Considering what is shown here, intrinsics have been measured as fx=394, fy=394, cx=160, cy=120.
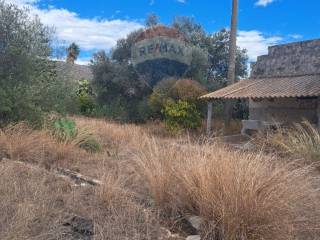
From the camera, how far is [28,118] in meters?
10.7

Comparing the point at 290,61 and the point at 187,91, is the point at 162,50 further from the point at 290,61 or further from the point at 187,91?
the point at 290,61

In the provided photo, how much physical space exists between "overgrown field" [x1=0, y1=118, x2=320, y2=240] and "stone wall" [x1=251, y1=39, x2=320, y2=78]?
1344 cm

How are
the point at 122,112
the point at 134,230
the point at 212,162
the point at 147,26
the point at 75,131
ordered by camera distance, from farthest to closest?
the point at 147,26 → the point at 122,112 → the point at 75,131 → the point at 212,162 → the point at 134,230

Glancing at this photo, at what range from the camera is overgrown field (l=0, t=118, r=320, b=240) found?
160 inches

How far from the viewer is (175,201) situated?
4.93 meters

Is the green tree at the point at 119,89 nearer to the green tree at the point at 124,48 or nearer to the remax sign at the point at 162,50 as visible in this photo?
the green tree at the point at 124,48

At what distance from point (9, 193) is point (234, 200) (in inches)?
107

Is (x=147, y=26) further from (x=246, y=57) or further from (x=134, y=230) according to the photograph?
(x=134, y=230)

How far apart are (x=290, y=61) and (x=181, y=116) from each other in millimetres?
5788

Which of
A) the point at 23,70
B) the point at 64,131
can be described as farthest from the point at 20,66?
the point at 64,131

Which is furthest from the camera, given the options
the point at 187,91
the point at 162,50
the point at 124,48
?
the point at 124,48

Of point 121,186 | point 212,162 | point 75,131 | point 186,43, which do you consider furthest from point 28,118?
point 186,43

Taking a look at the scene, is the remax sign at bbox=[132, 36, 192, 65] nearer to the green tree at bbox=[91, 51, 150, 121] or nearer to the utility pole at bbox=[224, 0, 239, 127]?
the green tree at bbox=[91, 51, 150, 121]

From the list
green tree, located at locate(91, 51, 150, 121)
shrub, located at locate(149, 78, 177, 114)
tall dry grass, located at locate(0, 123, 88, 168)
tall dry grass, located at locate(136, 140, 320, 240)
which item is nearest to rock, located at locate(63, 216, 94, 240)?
tall dry grass, located at locate(136, 140, 320, 240)
